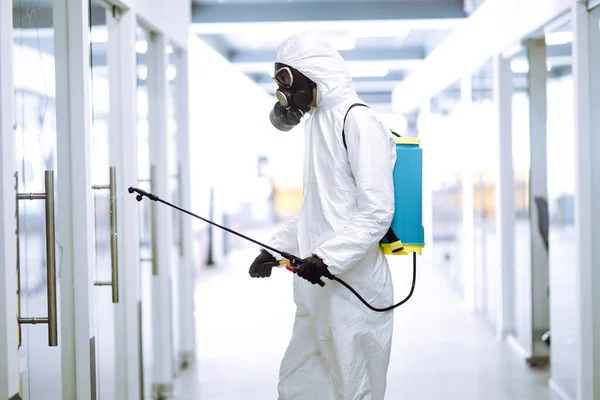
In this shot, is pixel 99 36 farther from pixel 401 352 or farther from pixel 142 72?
pixel 401 352

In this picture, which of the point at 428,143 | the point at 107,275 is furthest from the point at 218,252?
the point at 107,275

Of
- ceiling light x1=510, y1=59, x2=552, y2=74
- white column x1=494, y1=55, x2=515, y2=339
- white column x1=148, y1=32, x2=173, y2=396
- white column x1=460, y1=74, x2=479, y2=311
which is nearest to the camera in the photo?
white column x1=148, y1=32, x2=173, y2=396

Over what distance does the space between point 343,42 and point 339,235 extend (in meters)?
5.57

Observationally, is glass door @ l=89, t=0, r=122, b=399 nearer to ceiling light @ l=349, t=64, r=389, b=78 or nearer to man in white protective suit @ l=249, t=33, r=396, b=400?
man in white protective suit @ l=249, t=33, r=396, b=400

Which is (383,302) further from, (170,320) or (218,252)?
(218,252)

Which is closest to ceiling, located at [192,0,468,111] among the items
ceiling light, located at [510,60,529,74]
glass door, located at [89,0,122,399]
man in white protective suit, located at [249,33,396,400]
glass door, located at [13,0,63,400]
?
ceiling light, located at [510,60,529,74]

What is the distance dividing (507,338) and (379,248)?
276cm

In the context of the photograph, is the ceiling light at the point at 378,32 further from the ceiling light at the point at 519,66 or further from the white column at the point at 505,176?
the ceiling light at the point at 519,66

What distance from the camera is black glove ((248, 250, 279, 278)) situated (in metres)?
2.60

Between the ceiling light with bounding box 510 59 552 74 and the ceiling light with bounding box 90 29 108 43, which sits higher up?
the ceiling light with bounding box 510 59 552 74

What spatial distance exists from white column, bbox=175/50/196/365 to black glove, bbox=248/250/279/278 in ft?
5.55

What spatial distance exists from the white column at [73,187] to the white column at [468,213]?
4.12 m

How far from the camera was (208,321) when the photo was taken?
5.64 m

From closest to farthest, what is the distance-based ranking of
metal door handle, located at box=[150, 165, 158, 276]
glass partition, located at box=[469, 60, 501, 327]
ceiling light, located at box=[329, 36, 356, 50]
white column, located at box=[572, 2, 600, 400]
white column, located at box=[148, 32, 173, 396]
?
white column, located at box=[572, 2, 600, 400] < metal door handle, located at box=[150, 165, 158, 276] < white column, located at box=[148, 32, 173, 396] < glass partition, located at box=[469, 60, 501, 327] < ceiling light, located at box=[329, 36, 356, 50]
